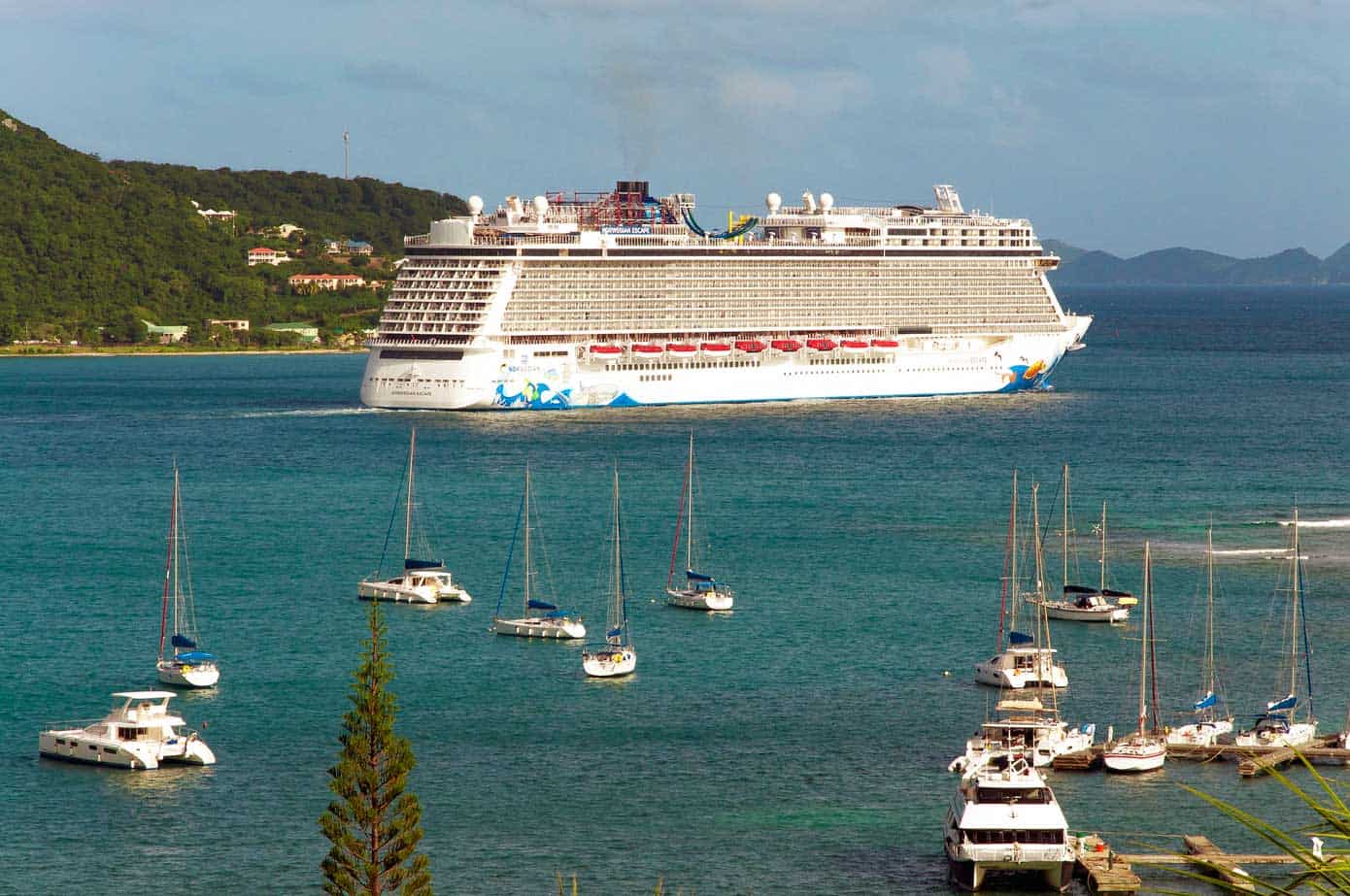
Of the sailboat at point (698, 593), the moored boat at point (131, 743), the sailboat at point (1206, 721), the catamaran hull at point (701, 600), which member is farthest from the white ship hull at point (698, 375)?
the moored boat at point (131, 743)

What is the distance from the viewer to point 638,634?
4769 centimetres

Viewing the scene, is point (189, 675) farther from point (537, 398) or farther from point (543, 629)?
point (537, 398)

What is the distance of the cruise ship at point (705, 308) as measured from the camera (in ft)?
325

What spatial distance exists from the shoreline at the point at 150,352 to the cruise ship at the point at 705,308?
71.6 meters

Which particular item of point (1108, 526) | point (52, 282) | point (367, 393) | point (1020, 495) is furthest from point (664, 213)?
point (52, 282)

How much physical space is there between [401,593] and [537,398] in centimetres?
4794

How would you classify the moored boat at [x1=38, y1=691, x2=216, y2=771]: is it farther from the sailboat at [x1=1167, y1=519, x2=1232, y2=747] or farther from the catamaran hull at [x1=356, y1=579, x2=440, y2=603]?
the sailboat at [x1=1167, y1=519, x2=1232, y2=747]

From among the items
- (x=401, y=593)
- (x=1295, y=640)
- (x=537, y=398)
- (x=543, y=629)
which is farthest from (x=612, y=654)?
(x=537, y=398)

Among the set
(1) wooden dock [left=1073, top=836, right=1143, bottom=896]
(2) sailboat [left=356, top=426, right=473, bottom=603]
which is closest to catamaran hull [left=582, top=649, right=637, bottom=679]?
(2) sailboat [left=356, top=426, right=473, bottom=603]

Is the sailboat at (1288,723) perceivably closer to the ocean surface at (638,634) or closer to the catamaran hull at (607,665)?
the ocean surface at (638,634)

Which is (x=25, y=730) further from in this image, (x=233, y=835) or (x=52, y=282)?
(x=52, y=282)

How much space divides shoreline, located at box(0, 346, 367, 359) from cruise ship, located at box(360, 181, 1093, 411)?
2819 inches

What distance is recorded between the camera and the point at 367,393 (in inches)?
3971

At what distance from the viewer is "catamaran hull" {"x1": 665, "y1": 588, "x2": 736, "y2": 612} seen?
166ft
